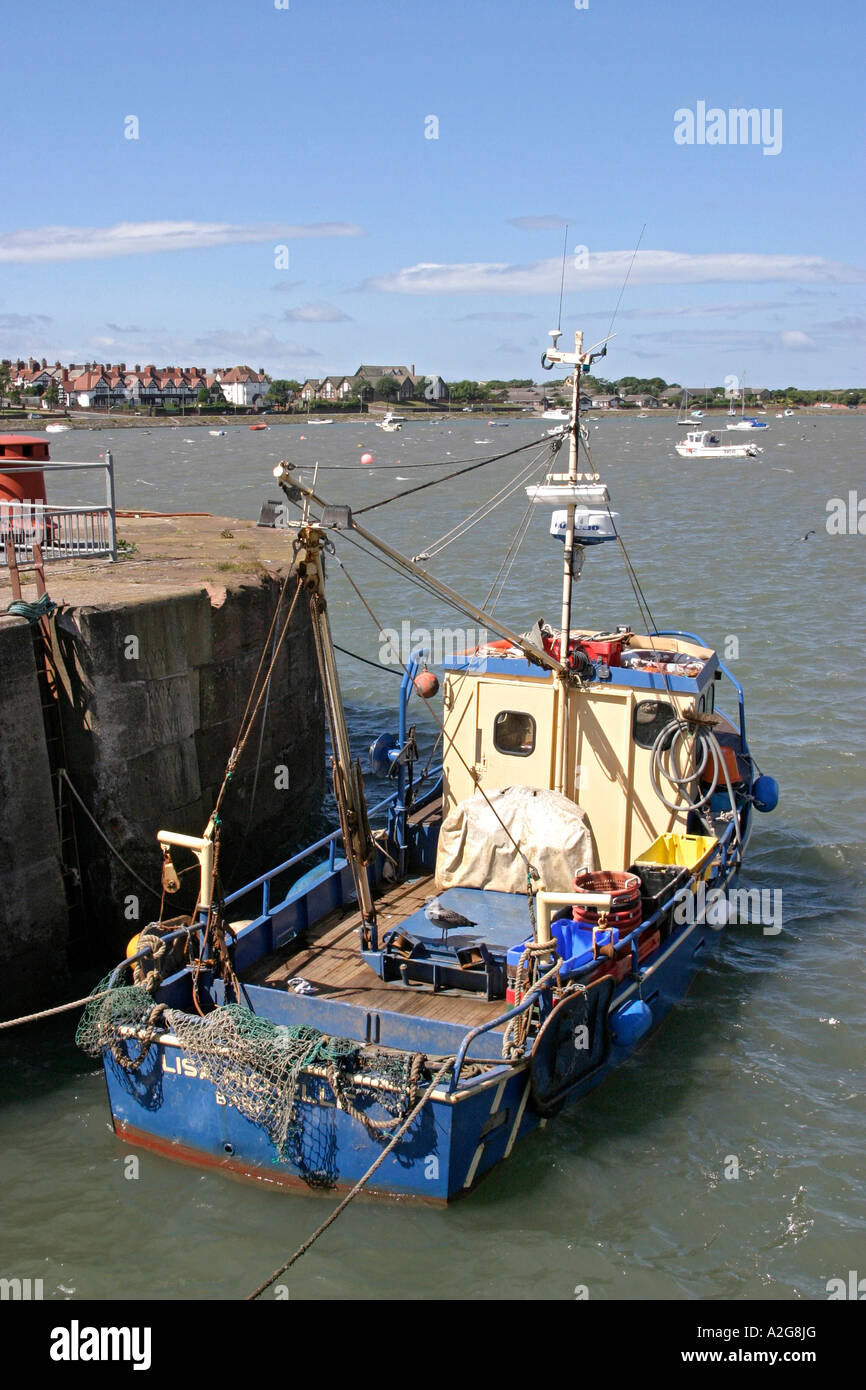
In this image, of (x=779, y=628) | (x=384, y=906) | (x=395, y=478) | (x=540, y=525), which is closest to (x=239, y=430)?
(x=395, y=478)

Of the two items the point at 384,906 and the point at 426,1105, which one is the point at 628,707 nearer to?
the point at 384,906

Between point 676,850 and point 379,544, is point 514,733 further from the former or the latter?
point 379,544

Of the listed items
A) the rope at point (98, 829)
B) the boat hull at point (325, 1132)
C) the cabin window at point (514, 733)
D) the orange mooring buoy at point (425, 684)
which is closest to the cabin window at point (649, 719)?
the cabin window at point (514, 733)

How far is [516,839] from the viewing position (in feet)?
42.0

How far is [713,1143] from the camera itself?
11.3 meters

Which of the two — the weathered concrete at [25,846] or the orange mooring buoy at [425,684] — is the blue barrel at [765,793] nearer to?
the orange mooring buoy at [425,684]

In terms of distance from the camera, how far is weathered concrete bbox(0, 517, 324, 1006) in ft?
42.2

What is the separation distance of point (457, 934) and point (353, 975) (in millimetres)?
1073

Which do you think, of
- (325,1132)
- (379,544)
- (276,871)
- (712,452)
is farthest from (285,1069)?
(712,452)

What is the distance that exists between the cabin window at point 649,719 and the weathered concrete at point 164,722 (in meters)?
4.86

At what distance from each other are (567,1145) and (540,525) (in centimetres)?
4615

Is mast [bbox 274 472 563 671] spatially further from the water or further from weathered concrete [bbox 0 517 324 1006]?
weathered concrete [bbox 0 517 324 1006]

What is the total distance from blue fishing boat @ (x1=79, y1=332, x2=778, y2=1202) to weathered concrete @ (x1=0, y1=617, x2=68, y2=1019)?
131 cm

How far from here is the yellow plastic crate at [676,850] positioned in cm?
1338
